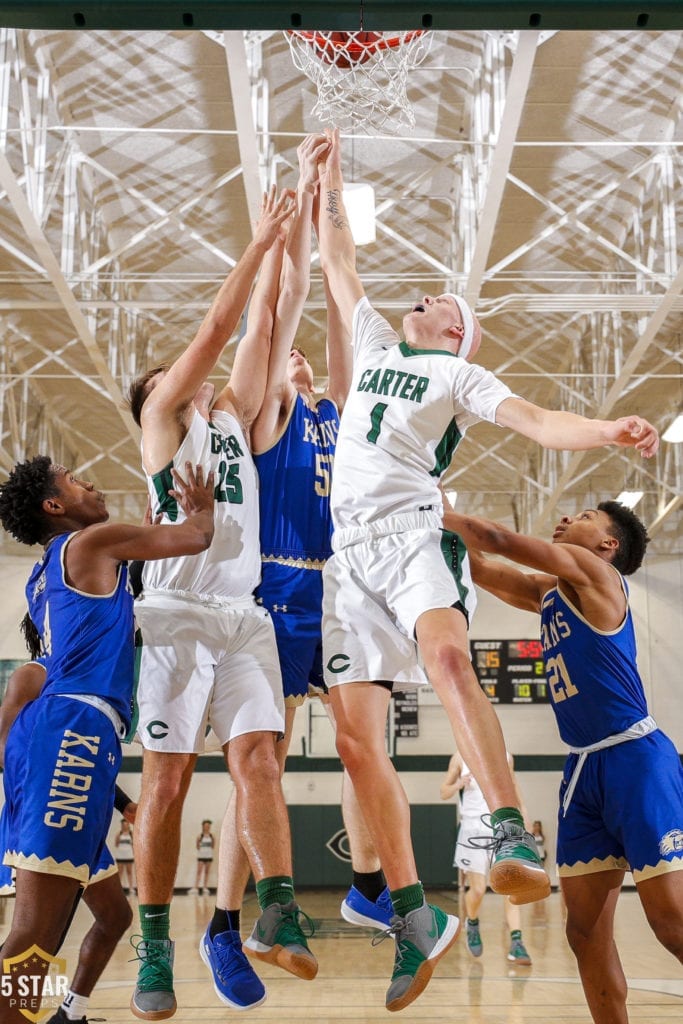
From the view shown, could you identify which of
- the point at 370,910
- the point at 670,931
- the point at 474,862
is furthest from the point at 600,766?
the point at 474,862

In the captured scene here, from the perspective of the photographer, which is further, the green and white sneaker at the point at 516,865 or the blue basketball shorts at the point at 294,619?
the blue basketball shorts at the point at 294,619

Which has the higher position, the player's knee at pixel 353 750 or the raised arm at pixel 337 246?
the raised arm at pixel 337 246

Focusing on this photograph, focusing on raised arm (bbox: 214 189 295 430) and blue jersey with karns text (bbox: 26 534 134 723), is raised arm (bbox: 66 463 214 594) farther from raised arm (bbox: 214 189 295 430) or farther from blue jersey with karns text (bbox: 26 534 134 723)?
raised arm (bbox: 214 189 295 430)

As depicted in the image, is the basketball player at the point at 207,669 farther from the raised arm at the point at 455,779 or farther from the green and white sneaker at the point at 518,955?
the raised arm at the point at 455,779

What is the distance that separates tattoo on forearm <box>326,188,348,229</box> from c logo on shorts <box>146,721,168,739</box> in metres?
2.35

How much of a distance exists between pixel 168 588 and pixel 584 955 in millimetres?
2734

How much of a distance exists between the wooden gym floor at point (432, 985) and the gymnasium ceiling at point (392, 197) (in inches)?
234

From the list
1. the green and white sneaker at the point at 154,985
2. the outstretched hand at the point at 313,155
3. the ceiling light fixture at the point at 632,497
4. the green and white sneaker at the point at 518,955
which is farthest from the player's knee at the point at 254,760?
the ceiling light fixture at the point at 632,497

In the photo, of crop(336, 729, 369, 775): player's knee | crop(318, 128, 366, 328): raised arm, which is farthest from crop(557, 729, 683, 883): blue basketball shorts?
crop(318, 128, 366, 328): raised arm

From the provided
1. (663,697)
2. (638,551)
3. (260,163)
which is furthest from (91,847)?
(663,697)

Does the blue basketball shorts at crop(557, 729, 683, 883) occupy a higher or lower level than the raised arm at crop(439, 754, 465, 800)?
higher

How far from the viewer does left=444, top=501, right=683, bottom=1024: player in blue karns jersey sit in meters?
4.90

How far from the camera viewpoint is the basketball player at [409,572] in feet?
11.8
